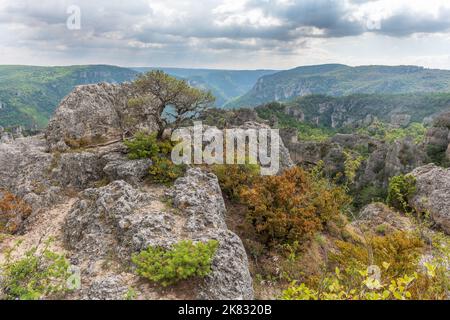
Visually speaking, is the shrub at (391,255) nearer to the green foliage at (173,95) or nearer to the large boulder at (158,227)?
the large boulder at (158,227)

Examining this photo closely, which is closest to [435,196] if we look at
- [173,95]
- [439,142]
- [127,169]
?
[173,95]

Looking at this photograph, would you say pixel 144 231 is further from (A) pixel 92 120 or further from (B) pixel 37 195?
(A) pixel 92 120

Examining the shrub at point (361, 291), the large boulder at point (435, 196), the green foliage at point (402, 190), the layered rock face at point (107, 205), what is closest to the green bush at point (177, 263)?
the layered rock face at point (107, 205)

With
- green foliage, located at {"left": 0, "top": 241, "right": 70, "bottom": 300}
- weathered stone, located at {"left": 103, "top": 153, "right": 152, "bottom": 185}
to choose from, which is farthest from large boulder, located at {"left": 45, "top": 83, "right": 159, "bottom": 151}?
green foliage, located at {"left": 0, "top": 241, "right": 70, "bottom": 300}

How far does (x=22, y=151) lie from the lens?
2014 centimetres

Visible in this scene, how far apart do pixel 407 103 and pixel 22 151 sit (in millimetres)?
215003

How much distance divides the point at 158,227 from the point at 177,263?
297cm

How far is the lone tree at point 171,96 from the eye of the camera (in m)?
18.7

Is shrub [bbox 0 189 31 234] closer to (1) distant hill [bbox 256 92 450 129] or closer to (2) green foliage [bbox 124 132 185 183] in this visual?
(2) green foliage [bbox 124 132 185 183]

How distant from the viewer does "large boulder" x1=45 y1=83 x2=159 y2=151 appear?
21047 mm

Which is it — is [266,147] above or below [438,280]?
above

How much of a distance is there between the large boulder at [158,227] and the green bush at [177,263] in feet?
1.64

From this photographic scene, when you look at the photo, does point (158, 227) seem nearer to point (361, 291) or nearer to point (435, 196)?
→ point (361, 291)
